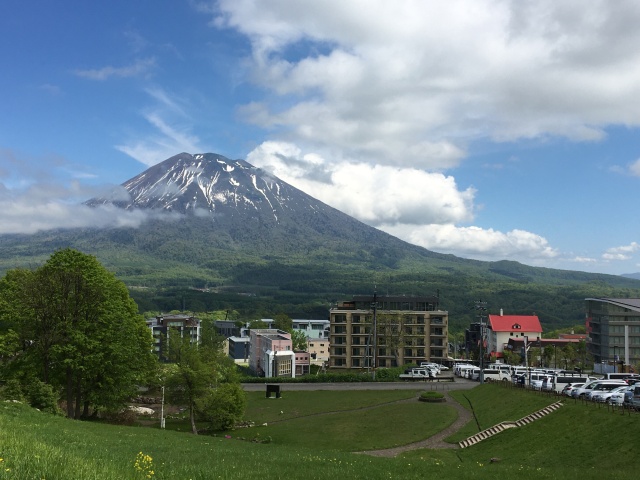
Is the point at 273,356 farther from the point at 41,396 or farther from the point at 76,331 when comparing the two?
the point at 41,396

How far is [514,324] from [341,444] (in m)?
90.7

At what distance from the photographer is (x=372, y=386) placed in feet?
226

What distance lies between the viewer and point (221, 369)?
64.8 metres

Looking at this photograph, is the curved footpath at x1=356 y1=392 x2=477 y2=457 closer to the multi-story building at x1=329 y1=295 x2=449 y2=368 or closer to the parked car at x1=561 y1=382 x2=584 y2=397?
the parked car at x1=561 y1=382 x2=584 y2=397

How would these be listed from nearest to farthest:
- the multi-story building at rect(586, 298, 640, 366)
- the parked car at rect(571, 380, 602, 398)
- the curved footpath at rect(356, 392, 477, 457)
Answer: the curved footpath at rect(356, 392, 477, 457) → the parked car at rect(571, 380, 602, 398) → the multi-story building at rect(586, 298, 640, 366)

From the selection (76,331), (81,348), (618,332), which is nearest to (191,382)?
(81,348)

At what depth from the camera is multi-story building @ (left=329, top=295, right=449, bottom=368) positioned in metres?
92.9

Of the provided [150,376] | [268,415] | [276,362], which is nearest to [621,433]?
[268,415]

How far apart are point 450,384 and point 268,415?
2584cm

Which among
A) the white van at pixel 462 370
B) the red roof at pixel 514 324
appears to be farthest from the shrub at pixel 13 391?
the red roof at pixel 514 324

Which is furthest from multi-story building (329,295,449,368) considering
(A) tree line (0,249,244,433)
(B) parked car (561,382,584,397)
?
(A) tree line (0,249,244,433)

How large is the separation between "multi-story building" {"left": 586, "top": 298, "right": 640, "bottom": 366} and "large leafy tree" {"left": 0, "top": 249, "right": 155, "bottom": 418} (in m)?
80.5

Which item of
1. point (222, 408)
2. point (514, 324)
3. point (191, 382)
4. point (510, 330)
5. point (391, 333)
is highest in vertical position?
point (191, 382)

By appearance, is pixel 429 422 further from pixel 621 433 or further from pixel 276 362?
pixel 276 362
